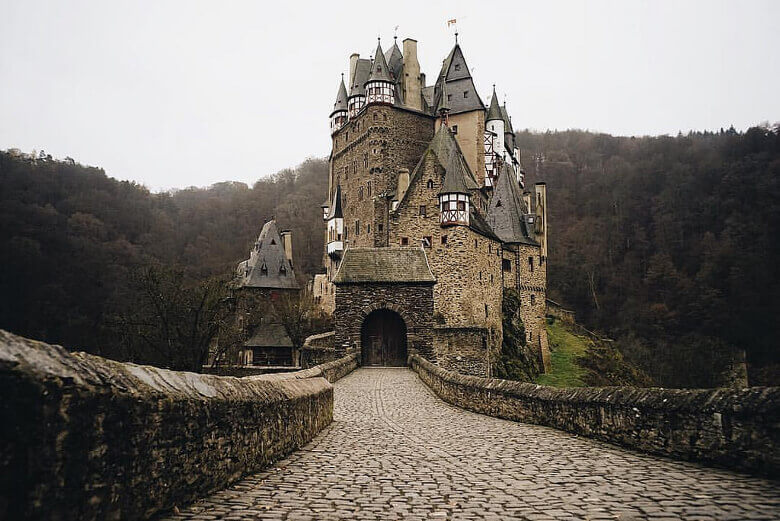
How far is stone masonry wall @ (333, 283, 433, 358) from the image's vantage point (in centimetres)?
2602

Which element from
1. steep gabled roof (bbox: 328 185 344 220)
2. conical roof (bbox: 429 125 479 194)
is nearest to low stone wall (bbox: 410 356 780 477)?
conical roof (bbox: 429 125 479 194)

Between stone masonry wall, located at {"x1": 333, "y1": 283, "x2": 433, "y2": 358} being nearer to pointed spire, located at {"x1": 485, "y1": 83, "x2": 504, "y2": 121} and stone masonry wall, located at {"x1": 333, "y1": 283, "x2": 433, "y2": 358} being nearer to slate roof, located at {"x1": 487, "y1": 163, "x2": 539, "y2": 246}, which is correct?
slate roof, located at {"x1": 487, "y1": 163, "x2": 539, "y2": 246}

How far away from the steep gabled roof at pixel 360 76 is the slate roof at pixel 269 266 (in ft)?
47.1

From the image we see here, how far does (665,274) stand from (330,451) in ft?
242

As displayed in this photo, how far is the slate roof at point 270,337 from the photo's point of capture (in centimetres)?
4506

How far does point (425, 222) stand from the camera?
39906 millimetres

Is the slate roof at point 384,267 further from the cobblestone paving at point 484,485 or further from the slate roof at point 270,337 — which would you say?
the slate roof at point 270,337

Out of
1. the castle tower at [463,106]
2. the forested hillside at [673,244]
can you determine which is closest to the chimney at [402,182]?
the castle tower at [463,106]

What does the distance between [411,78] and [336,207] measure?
41.2 feet

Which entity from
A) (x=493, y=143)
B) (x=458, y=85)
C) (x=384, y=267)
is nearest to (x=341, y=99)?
(x=458, y=85)

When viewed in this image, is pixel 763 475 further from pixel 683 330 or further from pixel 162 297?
pixel 683 330

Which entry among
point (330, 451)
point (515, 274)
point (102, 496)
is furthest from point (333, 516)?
point (515, 274)

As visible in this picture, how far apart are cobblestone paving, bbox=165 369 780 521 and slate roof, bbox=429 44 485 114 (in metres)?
45.2

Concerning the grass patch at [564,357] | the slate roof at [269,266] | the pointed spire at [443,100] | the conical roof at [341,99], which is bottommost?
the grass patch at [564,357]
